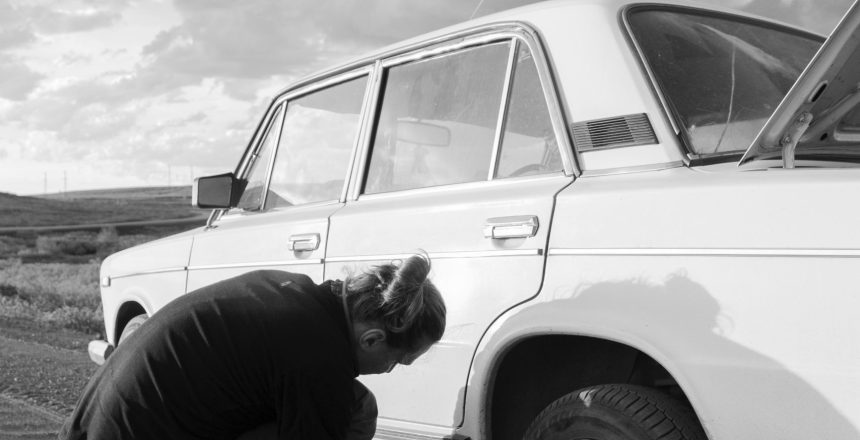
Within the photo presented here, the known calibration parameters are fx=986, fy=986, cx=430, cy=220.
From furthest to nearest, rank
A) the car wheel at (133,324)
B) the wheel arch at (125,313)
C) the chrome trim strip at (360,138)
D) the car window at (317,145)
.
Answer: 1. the wheel arch at (125,313)
2. the car wheel at (133,324)
3. the car window at (317,145)
4. the chrome trim strip at (360,138)

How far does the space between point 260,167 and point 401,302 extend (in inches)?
85.2

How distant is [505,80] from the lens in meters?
3.39

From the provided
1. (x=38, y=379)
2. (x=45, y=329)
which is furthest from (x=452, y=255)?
(x=45, y=329)

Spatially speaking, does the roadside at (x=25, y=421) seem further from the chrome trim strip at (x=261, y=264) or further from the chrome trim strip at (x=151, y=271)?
the chrome trim strip at (x=261, y=264)

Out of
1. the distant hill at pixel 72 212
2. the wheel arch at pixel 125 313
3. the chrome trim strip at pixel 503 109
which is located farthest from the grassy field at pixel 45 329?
the distant hill at pixel 72 212

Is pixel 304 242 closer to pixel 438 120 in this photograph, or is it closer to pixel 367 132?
pixel 367 132

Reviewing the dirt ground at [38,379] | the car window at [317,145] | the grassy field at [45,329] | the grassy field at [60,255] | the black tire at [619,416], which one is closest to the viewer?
the black tire at [619,416]

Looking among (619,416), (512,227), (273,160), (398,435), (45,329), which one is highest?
(273,160)

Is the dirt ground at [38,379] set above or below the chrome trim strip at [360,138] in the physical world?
below

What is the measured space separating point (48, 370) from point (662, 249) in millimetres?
6839

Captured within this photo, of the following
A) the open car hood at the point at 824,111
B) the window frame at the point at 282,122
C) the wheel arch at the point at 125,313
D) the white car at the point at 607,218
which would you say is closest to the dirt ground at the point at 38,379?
the wheel arch at the point at 125,313

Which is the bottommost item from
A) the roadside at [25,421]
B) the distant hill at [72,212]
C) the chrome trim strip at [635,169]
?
A: the distant hill at [72,212]

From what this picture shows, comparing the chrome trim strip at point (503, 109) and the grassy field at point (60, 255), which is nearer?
the chrome trim strip at point (503, 109)

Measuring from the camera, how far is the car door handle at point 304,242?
153 inches
